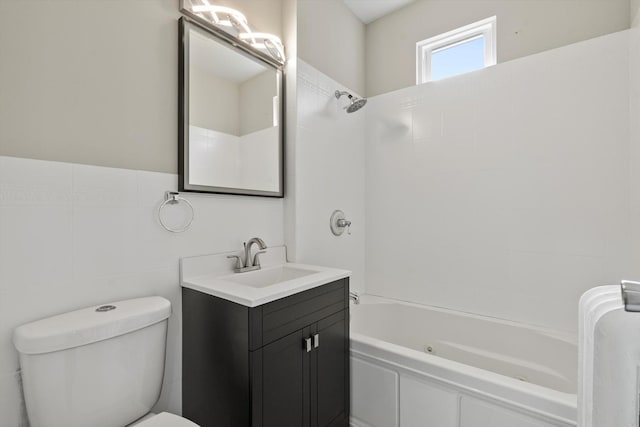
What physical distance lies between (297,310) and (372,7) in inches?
97.6

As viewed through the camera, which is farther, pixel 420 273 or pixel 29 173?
pixel 420 273

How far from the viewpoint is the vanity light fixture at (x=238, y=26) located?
144 centimetres

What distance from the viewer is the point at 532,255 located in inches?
72.9

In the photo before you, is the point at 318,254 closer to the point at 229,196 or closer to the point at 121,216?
the point at 229,196

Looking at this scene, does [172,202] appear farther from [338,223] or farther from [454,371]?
[454,371]

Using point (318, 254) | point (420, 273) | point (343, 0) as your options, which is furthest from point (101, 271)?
point (343, 0)

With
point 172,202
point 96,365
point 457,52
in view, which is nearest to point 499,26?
point 457,52

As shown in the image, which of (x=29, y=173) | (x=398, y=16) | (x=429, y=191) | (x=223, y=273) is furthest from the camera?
(x=398, y=16)

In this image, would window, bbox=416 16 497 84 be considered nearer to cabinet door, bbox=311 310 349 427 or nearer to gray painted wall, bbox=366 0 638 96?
gray painted wall, bbox=366 0 638 96

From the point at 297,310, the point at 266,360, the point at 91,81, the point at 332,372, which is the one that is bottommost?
the point at 332,372

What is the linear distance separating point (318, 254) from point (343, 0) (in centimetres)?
201

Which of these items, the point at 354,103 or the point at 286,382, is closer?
the point at 286,382

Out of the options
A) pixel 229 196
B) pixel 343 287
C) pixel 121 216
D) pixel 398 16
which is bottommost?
pixel 343 287

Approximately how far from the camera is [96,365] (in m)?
0.90
